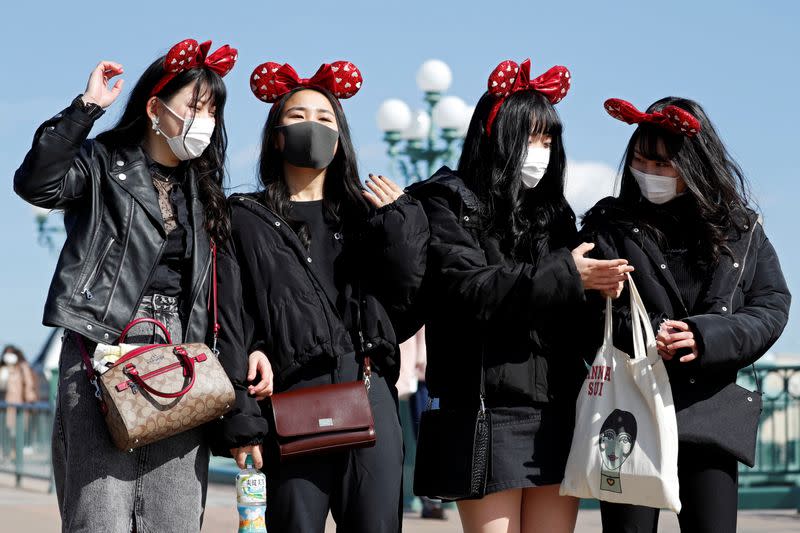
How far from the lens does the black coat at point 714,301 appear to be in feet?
13.0

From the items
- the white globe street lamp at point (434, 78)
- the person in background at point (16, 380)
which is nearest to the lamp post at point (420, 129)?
the white globe street lamp at point (434, 78)

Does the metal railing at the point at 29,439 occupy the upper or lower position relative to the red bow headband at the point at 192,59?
lower

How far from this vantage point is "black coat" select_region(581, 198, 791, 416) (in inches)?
156

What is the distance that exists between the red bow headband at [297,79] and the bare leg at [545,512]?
1.59m

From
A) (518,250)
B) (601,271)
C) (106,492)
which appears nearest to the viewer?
(106,492)

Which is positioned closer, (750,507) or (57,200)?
(57,200)

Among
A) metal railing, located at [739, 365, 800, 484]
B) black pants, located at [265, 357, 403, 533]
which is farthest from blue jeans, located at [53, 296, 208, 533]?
metal railing, located at [739, 365, 800, 484]

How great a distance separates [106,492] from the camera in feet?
12.4

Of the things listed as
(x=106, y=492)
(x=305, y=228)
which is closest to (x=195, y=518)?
(x=106, y=492)

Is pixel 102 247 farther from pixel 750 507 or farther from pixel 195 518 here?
pixel 750 507

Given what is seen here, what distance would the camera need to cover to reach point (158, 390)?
3705mm

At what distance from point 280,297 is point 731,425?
1.56m

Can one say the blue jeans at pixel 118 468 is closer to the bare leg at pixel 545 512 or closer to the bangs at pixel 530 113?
the bare leg at pixel 545 512

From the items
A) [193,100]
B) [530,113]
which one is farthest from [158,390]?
[530,113]
